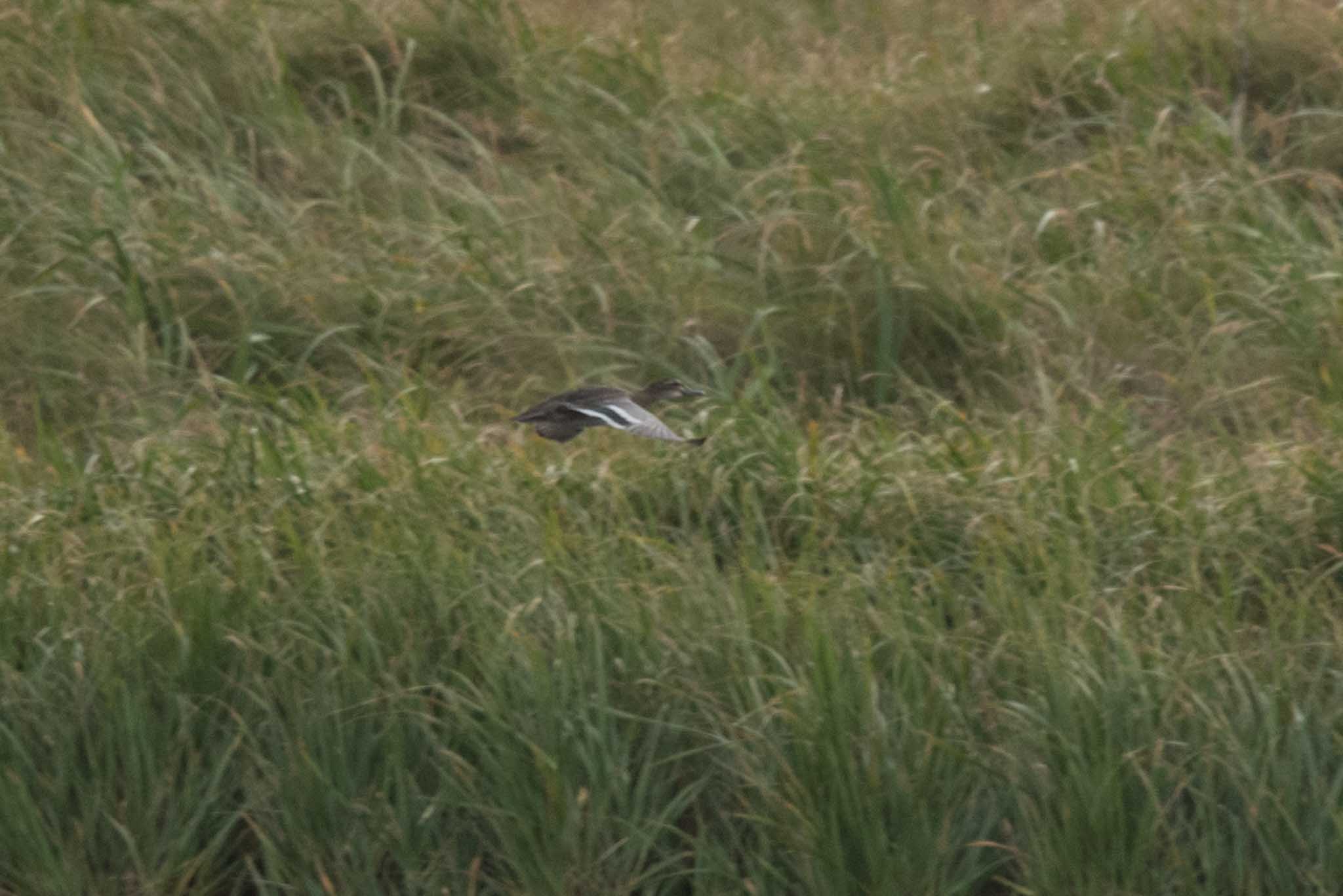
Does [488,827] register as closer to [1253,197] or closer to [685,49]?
[1253,197]

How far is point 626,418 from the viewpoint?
10.5 feet

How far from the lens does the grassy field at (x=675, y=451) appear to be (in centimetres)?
359

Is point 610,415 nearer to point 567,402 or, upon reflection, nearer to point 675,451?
point 567,402

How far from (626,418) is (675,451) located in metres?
1.23

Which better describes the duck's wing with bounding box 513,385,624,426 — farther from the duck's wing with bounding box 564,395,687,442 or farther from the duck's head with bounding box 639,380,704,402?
the duck's head with bounding box 639,380,704,402

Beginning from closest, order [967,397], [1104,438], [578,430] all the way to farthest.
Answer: [578,430]
[1104,438]
[967,397]

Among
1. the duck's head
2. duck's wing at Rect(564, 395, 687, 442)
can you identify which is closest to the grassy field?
the duck's head

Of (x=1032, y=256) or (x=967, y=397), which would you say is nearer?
(x=967, y=397)

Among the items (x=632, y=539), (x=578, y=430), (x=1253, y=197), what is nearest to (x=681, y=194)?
(x=1253, y=197)

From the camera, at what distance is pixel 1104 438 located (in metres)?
4.52

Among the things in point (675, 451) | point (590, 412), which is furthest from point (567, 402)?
point (675, 451)

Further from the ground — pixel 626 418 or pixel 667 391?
pixel 626 418

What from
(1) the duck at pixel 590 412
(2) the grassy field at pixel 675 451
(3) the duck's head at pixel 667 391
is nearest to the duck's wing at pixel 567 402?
(1) the duck at pixel 590 412

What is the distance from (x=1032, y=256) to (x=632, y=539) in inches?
67.7
